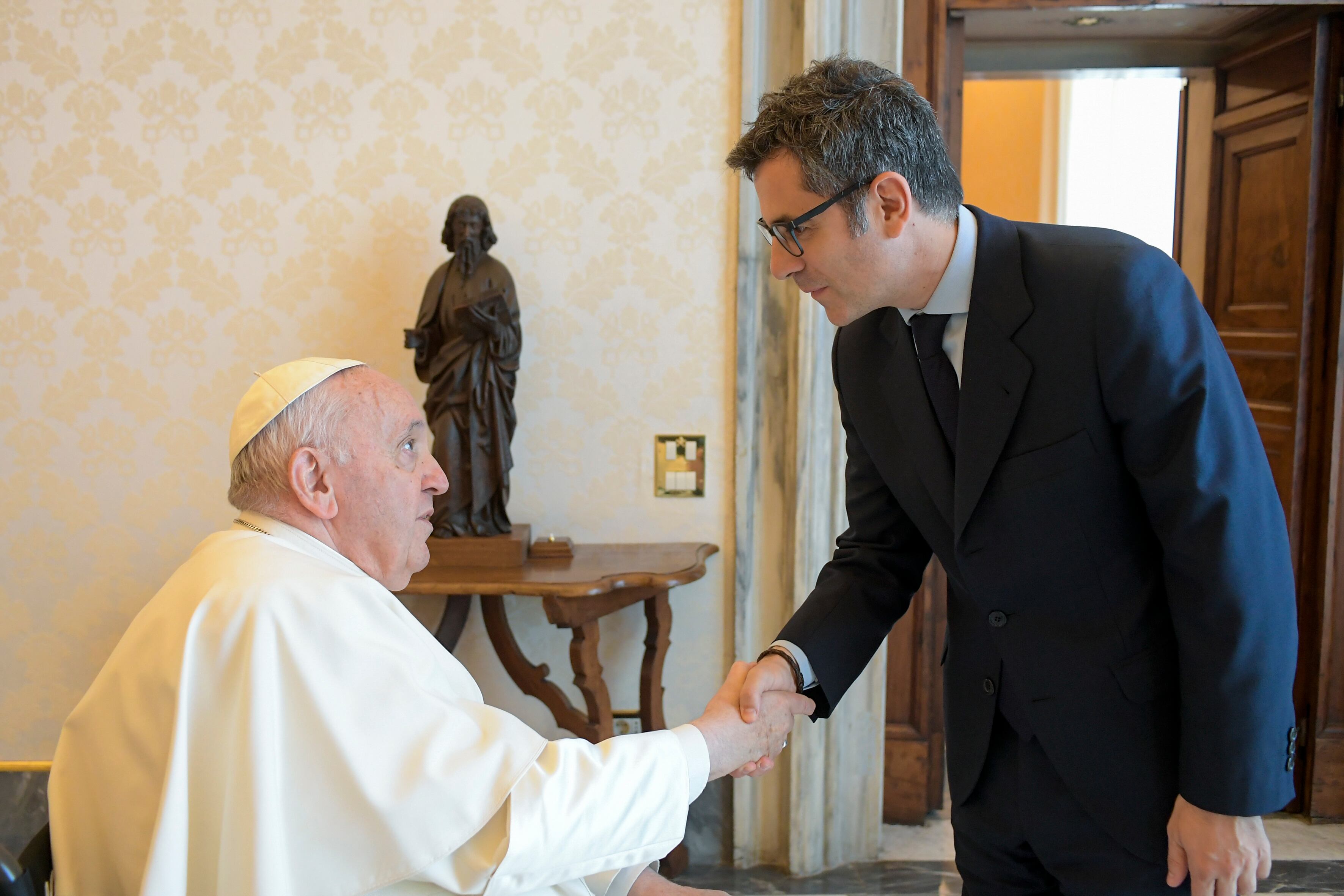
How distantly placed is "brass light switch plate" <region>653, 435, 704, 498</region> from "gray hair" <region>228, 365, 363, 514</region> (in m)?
1.74

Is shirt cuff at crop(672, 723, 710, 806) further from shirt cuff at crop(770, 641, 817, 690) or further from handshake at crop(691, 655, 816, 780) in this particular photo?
shirt cuff at crop(770, 641, 817, 690)

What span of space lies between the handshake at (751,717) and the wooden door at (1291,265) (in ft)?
8.36

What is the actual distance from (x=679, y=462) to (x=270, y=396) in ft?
6.05

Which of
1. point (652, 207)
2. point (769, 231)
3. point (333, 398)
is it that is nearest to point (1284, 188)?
point (652, 207)

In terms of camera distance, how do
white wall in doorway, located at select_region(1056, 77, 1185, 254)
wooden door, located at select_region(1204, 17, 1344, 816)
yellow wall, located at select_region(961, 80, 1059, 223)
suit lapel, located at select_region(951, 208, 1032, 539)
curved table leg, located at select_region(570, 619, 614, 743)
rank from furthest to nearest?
1. yellow wall, located at select_region(961, 80, 1059, 223)
2. white wall in doorway, located at select_region(1056, 77, 1185, 254)
3. wooden door, located at select_region(1204, 17, 1344, 816)
4. curved table leg, located at select_region(570, 619, 614, 743)
5. suit lapel, located at select_region(951, 208, 1032, 539)

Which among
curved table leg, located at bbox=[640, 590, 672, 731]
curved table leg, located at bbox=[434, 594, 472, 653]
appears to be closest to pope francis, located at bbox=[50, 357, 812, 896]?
curved table leg, located at bbox=[640, 590, 672, 731]

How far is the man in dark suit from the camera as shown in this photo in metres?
1.40

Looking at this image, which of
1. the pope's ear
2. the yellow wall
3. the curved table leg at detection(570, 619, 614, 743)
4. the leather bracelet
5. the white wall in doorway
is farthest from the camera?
the yellow wall

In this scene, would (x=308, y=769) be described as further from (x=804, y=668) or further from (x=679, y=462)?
(x=679, y=462)

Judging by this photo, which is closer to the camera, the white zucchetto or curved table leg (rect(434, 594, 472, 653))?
the white zucchetto

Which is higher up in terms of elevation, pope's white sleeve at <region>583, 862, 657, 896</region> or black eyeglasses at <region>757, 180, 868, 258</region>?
black eyeglasses at <region>757, 180, 868, 258</region>

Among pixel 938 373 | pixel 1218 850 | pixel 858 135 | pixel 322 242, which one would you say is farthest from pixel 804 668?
pixel 322 242

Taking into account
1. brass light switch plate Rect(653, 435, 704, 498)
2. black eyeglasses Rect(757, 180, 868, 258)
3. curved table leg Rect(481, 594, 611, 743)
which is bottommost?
curved table leg Rect(481, 594, 611, 743)

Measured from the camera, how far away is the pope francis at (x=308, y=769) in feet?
4.74
